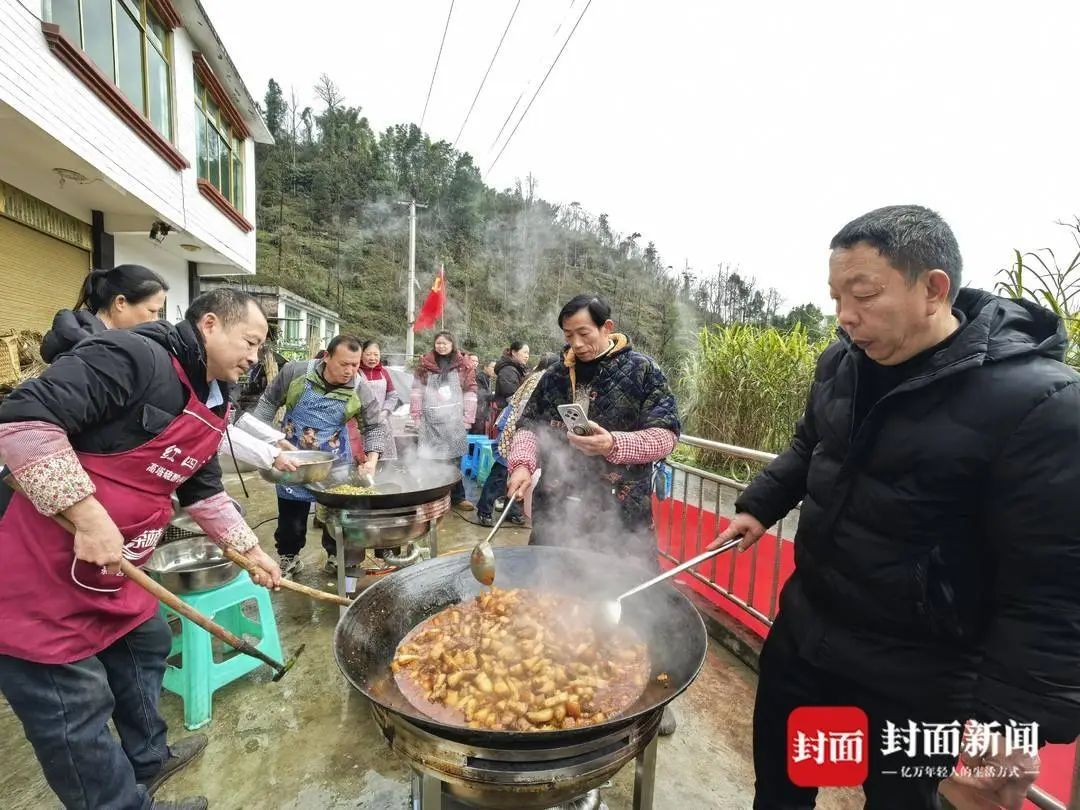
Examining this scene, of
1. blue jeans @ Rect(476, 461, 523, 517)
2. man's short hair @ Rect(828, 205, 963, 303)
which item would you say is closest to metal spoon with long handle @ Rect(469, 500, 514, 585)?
man's short hair @ Rect(828, 205, 963, 303)

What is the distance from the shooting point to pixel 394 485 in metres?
4.54

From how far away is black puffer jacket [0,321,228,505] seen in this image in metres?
1.66

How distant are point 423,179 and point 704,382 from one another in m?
46.1

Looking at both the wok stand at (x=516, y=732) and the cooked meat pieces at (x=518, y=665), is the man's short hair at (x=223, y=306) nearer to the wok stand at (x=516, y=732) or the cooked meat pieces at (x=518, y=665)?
the wok stand at (x=516, y=732)

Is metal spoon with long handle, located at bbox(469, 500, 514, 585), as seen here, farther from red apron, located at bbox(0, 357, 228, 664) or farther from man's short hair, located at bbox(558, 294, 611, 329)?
red apron, located at bbox(0, 357, 228, 664)

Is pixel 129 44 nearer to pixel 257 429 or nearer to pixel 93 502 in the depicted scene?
pixel 257 429

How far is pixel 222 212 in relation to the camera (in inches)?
450

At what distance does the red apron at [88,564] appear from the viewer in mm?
1816

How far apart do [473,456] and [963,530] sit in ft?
21.5

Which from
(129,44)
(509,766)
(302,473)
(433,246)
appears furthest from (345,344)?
(433,246)

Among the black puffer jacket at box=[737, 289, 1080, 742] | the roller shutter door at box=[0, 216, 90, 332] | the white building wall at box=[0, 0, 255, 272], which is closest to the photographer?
the black puffer jacket at box=[737, 289, 1080, 742]

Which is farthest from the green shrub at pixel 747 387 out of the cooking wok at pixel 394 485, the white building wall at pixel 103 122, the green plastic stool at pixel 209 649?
the white building wall at pixel 103 122

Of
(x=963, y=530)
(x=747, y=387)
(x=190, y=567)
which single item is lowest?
(x=190, y=567)

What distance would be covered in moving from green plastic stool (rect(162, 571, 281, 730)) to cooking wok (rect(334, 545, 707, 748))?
4.17ft
